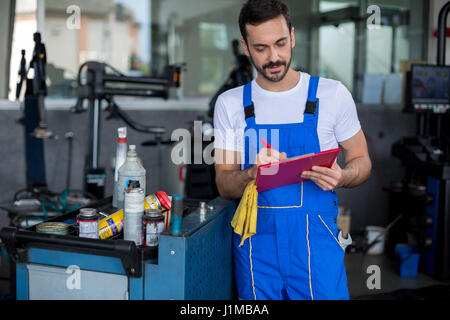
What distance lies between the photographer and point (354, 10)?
15.9ft

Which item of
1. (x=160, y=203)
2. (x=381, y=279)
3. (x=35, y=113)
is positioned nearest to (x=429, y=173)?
(x=381, y=279)

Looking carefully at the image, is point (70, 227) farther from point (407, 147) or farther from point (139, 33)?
point (139, 33)

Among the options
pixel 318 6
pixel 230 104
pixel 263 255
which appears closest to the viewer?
pixel 263 255

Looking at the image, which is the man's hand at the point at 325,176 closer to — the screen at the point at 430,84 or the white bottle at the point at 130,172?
the white bottle at the point at 130,172

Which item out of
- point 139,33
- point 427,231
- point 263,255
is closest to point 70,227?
point 263,255

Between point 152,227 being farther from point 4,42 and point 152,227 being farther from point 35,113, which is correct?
point 4,42

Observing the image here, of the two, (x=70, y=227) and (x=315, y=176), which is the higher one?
(x=315, y=176)

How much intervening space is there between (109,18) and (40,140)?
3.50 metres

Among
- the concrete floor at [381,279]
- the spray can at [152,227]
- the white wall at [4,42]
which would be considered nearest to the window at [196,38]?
the white wall at [4,42]

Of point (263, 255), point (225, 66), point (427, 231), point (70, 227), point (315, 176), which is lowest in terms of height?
point (427, 231)

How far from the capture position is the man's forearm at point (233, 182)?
61.5 inches

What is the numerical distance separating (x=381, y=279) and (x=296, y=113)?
216 cm

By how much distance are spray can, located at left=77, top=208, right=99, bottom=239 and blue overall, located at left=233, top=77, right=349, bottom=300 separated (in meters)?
0.52

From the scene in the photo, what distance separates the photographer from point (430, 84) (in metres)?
3.56
